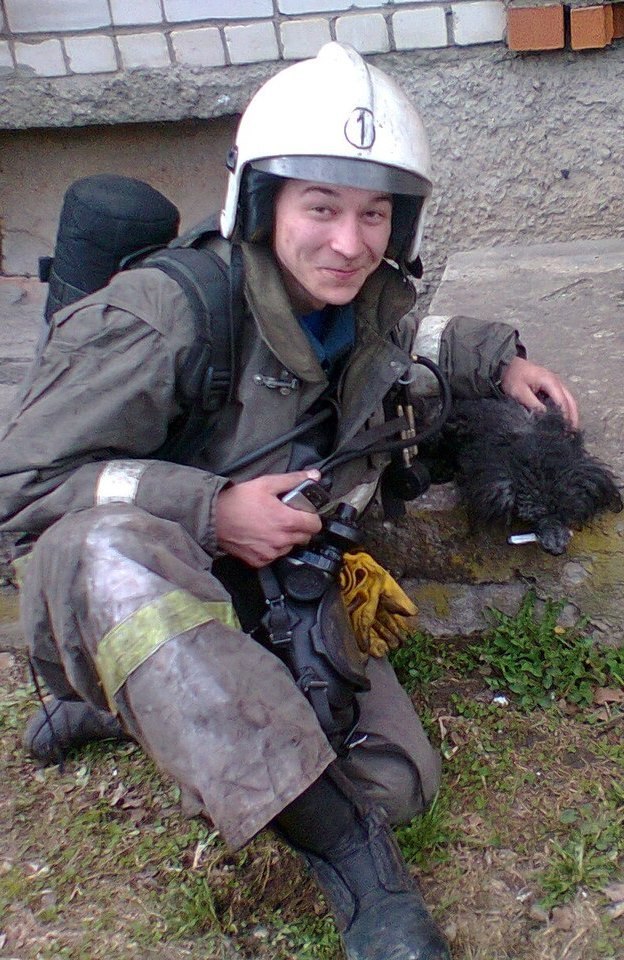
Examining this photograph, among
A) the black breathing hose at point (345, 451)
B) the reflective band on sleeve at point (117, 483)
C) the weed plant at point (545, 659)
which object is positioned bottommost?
the weed plant at point (545, 659)

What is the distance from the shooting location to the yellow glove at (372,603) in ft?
7.53

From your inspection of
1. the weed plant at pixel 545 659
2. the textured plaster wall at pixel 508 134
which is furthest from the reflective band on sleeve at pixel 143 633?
the textured plaster wall at pixel 508 134

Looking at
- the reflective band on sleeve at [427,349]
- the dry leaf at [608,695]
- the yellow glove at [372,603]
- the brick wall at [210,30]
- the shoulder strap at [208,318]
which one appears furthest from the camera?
the brick wall at [210,30]

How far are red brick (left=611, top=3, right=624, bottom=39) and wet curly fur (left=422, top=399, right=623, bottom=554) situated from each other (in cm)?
193

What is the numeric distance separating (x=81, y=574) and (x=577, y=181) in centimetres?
285

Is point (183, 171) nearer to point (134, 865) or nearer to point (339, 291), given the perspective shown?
point (339, 291)

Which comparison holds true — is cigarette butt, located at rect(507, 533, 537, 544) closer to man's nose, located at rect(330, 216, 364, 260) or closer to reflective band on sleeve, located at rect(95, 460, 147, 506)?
man's nose, located at rect(330, 216, 364, 260)

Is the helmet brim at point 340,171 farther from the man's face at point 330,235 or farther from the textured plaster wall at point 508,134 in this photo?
the textured plaster wall at point 508,134

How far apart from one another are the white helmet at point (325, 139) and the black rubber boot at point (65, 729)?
116 centimetres

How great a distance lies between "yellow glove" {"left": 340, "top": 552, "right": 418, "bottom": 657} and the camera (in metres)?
2.29

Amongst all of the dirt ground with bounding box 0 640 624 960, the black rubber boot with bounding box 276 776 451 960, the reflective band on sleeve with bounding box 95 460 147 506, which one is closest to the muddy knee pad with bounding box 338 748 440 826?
the dirt ground with bounding box 0 640 624 960

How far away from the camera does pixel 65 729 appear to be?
246 centimetres

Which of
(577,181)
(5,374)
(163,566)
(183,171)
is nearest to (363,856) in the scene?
(163,566)

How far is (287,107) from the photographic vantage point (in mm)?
2039
